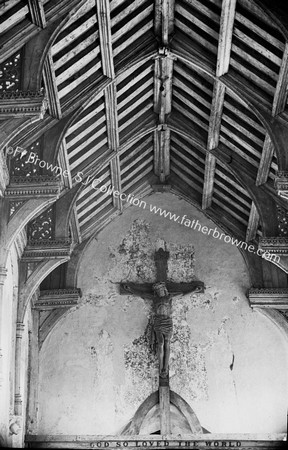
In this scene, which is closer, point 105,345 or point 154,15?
point 154,15

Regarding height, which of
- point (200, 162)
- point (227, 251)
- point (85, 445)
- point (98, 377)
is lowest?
point (85, 445)

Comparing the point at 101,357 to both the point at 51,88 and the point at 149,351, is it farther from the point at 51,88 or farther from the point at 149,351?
the point at 51,88

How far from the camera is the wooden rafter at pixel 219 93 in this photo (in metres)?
14.6

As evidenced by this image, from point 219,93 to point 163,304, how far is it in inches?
173

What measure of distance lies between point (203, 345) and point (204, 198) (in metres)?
2.63

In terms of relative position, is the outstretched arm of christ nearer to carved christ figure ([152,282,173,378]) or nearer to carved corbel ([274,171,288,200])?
carved christ figure ([152,282,173,378])

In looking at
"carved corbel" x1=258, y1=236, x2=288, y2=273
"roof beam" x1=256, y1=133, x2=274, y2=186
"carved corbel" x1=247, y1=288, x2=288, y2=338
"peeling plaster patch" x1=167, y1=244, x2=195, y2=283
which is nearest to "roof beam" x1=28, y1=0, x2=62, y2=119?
"roof beam" x1=256, y1=133, x2=274, y2=186

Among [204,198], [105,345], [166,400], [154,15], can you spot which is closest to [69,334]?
[105,345]

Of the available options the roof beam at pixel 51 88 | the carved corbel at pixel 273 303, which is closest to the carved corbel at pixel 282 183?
the roof beam at pixel 51 88

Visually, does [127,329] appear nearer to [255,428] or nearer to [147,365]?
[147,365]

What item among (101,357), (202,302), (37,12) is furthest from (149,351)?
(37,12)

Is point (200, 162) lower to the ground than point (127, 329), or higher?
higher

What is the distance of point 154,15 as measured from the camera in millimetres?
15898

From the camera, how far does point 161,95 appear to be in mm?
17734
